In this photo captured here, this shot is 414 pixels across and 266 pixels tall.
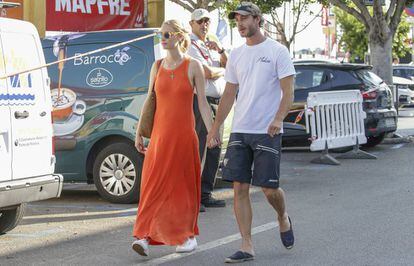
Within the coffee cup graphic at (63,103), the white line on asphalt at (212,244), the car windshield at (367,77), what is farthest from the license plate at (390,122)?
the white line on asphalt at (212,244)

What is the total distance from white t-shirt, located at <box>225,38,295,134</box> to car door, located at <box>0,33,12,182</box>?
2022 millimetres

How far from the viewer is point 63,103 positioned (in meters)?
9.72

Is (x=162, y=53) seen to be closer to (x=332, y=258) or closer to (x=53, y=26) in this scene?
(x=332, y=258)

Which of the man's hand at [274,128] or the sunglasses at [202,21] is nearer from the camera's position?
the man's hand at [274,128]

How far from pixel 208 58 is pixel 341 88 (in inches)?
252

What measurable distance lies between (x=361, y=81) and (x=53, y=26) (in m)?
5.55

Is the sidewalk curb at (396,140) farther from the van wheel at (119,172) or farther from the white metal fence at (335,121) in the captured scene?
the van wheel at (119,172)

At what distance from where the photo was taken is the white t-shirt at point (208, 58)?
8703 mm

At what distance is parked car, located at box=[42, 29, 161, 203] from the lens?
30.9 feet

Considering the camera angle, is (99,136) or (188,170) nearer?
(188,170)

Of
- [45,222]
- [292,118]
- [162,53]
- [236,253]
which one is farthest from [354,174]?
[236,253]

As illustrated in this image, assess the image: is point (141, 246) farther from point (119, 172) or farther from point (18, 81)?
point (119, 172)

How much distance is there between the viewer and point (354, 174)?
39.0 feet

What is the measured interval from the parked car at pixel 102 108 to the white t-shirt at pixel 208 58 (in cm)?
74
